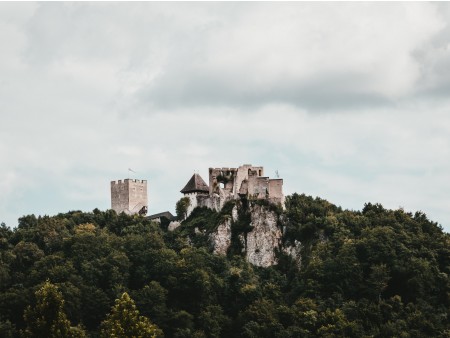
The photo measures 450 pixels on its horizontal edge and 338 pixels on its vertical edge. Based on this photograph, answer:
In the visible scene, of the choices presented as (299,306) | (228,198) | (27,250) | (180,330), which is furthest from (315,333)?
(27,250)

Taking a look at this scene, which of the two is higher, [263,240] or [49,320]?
[263,240]

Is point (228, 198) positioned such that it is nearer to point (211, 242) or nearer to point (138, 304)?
point (211, 242)

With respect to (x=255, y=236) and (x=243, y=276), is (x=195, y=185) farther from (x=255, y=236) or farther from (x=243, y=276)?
(x=243, y=276)

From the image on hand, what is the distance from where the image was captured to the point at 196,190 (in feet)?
423

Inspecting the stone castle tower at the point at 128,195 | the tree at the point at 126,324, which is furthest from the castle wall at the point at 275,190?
the tree at the point at 126,324

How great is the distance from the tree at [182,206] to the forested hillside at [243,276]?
1.08 metres

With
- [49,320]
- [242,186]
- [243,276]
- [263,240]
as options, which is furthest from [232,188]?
[49,320]

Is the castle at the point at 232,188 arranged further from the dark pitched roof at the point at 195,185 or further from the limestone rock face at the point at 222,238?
the limestone rock face at the point at 222,238

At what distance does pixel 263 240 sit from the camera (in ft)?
411

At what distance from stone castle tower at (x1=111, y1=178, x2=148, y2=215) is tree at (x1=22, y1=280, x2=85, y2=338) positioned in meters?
35.7

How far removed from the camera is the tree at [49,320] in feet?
309

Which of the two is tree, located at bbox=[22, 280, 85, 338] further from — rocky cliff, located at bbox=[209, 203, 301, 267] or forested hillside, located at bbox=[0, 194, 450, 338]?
rocky cliff, located at bbox=[209, 203, 301, 267]

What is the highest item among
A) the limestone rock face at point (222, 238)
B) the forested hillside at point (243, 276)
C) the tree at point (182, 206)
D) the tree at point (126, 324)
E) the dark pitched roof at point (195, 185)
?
the dark pitched roof at point (195, 185)

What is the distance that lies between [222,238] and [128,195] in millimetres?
13915
